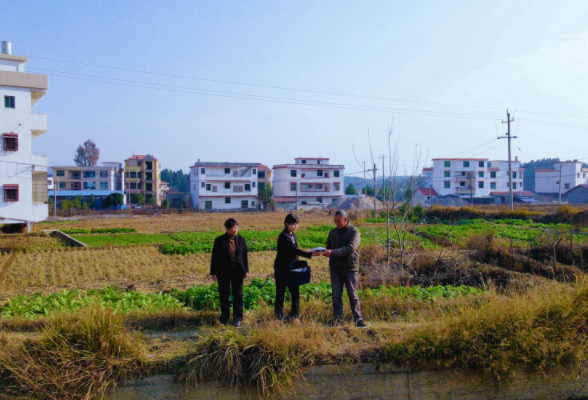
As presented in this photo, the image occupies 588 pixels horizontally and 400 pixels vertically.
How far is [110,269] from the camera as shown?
645 inches

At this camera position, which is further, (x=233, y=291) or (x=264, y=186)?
(x=264, y=186)

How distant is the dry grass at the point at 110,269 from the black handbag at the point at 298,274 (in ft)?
20.6

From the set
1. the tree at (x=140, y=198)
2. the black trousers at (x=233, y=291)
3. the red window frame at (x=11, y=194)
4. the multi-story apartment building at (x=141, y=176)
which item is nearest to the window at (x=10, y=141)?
the red window frame at (x=11, y=194)

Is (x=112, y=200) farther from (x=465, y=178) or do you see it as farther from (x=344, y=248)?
(x=344, y=248)

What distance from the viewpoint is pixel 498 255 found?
14.6 metres

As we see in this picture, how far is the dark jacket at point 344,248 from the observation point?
6.76m

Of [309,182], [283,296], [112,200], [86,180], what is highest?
[86,180]

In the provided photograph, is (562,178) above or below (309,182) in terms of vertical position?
above

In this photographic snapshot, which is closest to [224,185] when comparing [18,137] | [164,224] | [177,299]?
[164,224]

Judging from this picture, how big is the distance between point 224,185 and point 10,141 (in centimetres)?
3930

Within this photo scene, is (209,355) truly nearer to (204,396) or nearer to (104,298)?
(204,396)

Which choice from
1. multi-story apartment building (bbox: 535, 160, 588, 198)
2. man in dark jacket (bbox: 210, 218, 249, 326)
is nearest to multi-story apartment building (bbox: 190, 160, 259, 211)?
multi-story apartment building (bbox: 535, 160, 588, 198)

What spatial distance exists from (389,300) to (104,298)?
5.59 metres

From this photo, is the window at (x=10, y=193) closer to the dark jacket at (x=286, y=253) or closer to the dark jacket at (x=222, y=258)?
the dark jacket at (x=222, y=258)
